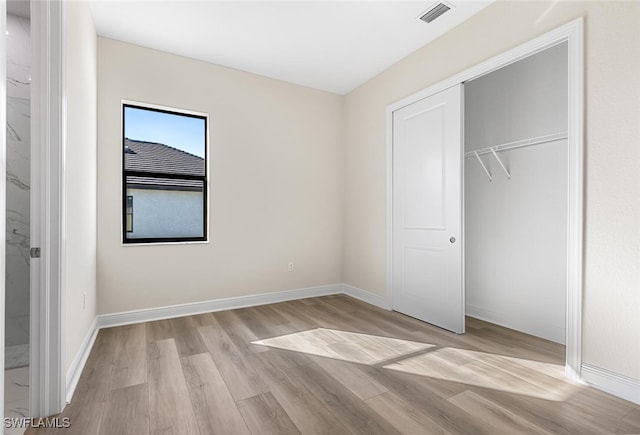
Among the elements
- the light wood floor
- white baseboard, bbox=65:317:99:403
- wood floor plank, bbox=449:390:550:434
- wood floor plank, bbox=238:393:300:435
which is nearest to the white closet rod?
the light wood floor

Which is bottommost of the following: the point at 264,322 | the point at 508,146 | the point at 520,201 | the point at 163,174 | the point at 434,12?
the point at 264,322

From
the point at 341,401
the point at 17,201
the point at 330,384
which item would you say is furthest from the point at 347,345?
the point at 17,201

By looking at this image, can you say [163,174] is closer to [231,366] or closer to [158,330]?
[158,330]

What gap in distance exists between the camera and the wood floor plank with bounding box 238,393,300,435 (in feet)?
5.28

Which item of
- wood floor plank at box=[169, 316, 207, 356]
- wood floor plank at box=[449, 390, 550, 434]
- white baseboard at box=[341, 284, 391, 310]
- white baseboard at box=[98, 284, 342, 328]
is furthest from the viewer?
white baseboard at box=[341, 284, 391, 310]

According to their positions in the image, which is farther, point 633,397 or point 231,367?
point 231,367

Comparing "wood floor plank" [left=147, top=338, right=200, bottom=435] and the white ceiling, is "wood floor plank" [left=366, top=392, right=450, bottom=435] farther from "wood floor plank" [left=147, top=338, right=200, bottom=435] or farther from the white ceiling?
the white ceiling

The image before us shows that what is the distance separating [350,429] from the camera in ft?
5.30

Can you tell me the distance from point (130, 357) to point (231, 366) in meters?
0.82

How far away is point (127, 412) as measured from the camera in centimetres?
175

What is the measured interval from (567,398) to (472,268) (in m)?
1.74

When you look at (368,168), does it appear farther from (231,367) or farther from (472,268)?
(231,367)

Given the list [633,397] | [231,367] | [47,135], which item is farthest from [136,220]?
[633,397]

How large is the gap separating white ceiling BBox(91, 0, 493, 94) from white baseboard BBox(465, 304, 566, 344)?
279cm
